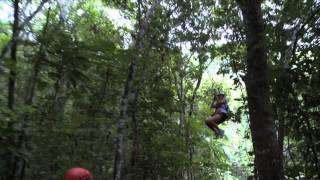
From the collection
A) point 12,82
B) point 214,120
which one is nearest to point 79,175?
point 12,82

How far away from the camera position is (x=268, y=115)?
4316mm

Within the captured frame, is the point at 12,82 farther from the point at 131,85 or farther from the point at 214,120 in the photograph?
the point at 214,120

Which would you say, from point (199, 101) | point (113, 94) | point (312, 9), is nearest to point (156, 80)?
point (113, 94)

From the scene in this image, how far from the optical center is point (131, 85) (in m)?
7.28

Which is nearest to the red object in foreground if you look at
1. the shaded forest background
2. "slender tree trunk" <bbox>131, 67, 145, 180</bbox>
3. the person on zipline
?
the shaded forest background

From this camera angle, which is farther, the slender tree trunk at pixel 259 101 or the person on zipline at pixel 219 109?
the person on zipline at pixel 219 109

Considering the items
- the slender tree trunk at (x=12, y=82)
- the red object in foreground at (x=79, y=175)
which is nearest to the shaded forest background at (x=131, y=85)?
the slender tree trunk at (x=12, y=82)

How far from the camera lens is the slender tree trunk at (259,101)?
4230mm

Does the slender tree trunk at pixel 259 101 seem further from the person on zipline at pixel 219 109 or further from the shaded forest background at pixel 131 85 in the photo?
the person on zipline at pixel 219 109

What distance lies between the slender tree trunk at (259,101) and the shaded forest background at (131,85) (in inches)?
2.9

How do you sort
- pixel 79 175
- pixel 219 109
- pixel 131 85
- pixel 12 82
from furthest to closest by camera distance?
pixel 219 109 < pixel 131 85 < pixel 12 82 < pixel 79 175

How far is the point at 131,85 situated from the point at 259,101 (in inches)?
128

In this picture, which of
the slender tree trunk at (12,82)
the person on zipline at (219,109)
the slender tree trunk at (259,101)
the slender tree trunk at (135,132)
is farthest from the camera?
the slender tree trunk at (135,132)

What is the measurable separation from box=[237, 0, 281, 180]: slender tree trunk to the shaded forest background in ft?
0.24
